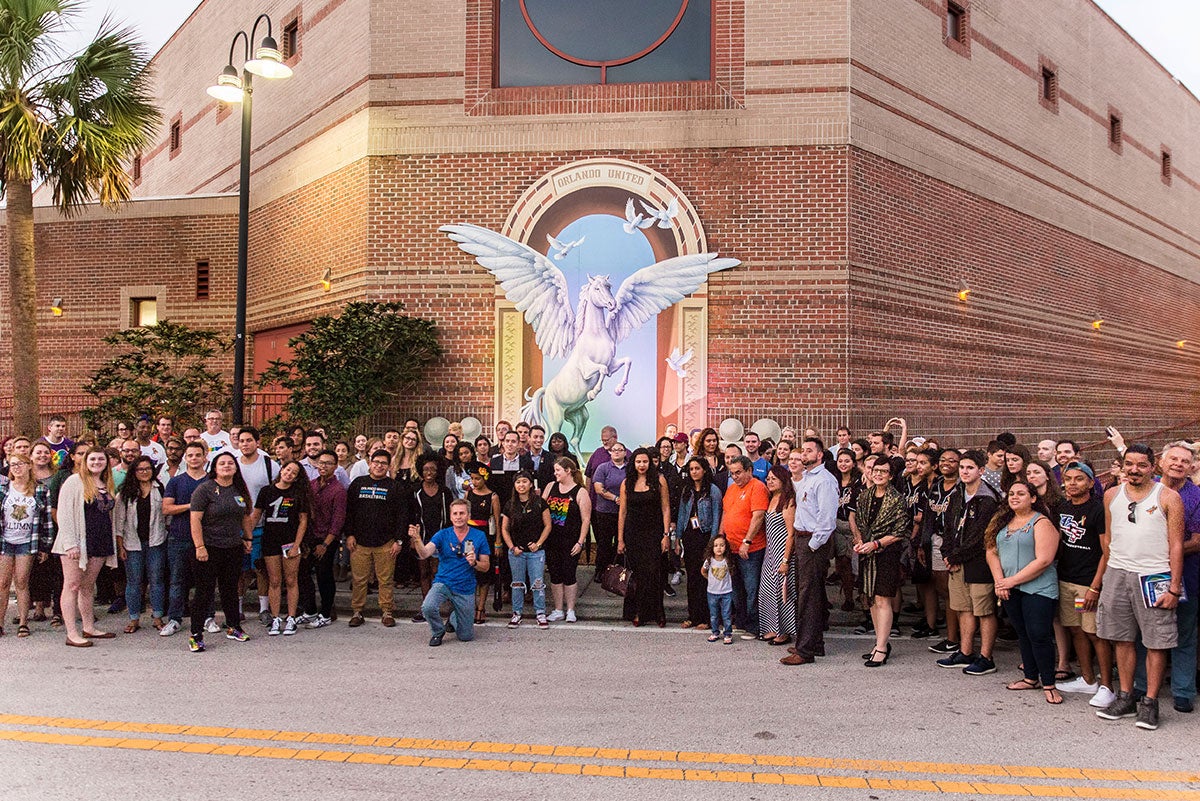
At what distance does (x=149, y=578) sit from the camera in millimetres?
8484

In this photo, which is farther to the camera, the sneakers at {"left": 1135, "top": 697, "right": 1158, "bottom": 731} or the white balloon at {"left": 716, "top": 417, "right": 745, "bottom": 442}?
the white balloon at {"left": 716, "top": 417, "right": 745, "bottom": 442}

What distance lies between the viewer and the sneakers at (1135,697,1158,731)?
5.73 meters

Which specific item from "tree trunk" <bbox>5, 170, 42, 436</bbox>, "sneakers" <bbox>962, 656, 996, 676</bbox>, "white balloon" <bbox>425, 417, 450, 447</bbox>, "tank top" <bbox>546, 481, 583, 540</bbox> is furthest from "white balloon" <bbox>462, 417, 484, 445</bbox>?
"sneakers" <bbox>962, 656, 996, 676</bbox>

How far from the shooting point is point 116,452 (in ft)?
29.0

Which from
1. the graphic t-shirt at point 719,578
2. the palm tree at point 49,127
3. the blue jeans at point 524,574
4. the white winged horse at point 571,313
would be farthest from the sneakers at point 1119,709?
the palm tree at point 49,127

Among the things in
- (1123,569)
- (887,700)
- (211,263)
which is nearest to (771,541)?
(887,700)

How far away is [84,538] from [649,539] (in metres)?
5.21

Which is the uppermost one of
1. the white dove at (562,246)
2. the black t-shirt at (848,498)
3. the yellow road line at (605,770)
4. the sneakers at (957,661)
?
the white dove at (562,246)

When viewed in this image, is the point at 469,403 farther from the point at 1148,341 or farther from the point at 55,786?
the point at 1148,341

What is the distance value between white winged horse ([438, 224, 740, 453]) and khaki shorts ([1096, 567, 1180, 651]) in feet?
26.4

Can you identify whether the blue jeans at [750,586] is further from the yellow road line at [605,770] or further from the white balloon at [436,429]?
the white balloon at [436,429]

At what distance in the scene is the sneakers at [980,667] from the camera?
6984 millimetres

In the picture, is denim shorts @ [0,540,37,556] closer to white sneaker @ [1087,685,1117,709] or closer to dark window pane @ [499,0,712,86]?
white sneaker @ [1087,685,1117,709]

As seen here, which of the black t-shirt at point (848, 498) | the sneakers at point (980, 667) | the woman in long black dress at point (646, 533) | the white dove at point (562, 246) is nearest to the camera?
the sneakers at point (980, 667)
